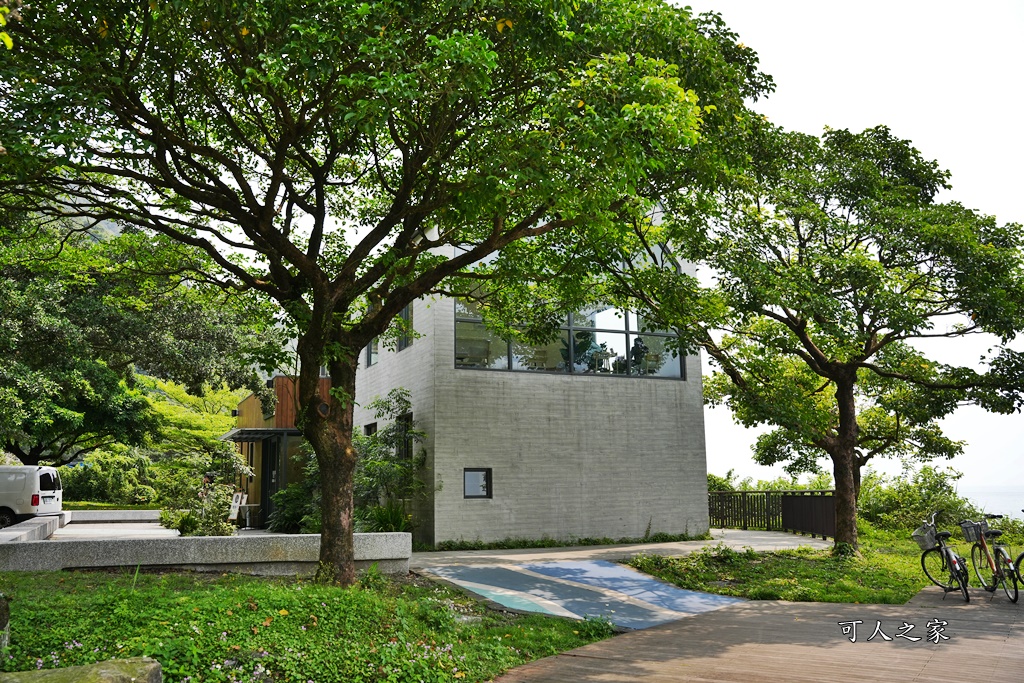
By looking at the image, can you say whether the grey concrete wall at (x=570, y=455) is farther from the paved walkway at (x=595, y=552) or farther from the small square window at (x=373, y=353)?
the small square window at (x=373, y=353)

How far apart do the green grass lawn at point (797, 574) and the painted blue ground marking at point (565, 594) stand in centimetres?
192

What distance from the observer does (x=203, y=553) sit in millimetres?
11195

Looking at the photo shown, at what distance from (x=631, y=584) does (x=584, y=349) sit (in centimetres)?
721

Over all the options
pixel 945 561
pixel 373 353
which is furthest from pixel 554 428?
pixel 945 561

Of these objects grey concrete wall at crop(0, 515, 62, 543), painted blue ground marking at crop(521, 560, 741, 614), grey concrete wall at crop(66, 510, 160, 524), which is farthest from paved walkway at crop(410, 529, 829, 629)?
grey concrete wall at crop(66, 510, 160, 524)

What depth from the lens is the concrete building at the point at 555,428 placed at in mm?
17141

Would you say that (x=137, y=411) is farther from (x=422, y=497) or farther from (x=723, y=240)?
(x=723, y=240)

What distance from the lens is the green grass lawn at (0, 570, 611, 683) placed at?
6.35 meters

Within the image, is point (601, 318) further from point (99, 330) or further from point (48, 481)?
point (48, 481)

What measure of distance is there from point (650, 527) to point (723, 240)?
754 centimetres

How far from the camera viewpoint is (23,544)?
34.8 feet

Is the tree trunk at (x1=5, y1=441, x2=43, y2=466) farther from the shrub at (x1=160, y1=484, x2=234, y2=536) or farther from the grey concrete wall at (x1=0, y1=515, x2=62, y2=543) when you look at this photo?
the shrub at (x1=160, y1=484, x2=234, y2=536)

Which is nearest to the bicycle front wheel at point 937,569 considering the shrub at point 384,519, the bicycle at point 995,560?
the bicycle at point 995,560

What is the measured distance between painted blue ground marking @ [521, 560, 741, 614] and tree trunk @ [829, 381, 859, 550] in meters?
4.51
